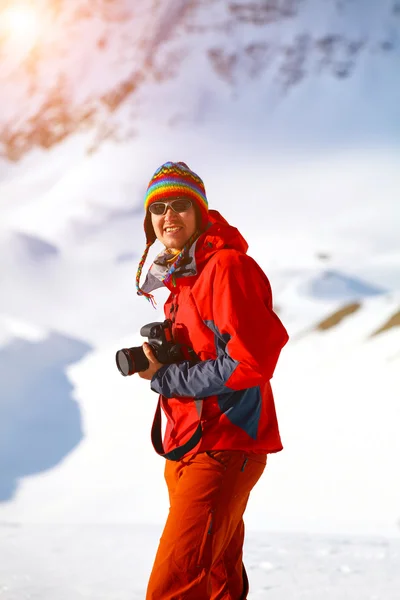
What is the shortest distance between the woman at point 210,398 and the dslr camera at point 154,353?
0.02 metres

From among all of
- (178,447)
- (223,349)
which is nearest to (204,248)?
(223,349)

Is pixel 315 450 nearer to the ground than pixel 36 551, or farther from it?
farther from it

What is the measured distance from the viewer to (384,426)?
25.9ft

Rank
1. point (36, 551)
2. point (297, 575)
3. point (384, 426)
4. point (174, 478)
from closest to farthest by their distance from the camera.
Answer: point (174, 478)
point (297, 575)
point (36, 551)
point (384, 426)

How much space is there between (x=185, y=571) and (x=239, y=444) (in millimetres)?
406

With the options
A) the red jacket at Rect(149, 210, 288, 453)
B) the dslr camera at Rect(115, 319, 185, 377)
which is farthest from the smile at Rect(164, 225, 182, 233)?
the dslr camera at Rect(115, 319, 185, 377)

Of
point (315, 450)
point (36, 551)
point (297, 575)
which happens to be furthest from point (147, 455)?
point (297, 575)

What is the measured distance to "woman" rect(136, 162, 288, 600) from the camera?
6.21 ft

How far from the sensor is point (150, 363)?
2.07 meters

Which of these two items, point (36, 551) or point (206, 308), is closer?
point (206, 308)

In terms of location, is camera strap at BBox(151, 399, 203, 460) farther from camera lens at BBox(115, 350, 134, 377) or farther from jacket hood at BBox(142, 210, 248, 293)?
jacket hood at BBox(142, 210, 248, 293)

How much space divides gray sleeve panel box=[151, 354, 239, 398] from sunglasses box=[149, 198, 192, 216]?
539 mm

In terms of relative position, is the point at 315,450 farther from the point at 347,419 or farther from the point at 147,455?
the point at 147,455

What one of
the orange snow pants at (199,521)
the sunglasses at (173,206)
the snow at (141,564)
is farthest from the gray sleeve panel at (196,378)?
the snow at (141,564)
